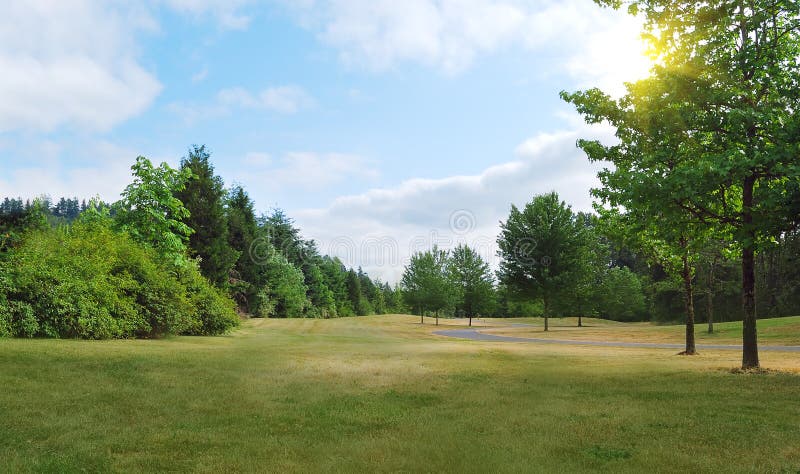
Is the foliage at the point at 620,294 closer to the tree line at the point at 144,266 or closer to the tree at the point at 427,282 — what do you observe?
the tree at the point at 427,282

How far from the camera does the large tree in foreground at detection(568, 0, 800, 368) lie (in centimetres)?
1271

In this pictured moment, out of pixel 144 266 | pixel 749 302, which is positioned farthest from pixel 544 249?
pixel 144 266

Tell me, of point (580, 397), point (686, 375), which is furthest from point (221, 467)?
point (686, 375)

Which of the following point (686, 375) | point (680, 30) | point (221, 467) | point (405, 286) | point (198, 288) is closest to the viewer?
point (221, 467)

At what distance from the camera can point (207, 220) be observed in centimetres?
4491

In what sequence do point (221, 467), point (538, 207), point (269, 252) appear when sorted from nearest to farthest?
point (221, 467) → point (538, 207) → point (269, 252)

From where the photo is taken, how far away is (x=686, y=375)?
14.1 m

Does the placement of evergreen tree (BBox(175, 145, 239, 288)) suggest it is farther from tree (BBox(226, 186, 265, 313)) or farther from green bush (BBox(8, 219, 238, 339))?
green bush (BBox(8, 219, 238, 339))

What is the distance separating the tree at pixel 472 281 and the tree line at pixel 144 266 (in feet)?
73.4

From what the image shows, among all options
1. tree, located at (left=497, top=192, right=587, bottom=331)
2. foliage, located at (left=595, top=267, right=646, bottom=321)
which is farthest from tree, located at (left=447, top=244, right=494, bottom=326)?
foliage, located at (left=595, top=267, right=646, bottom=321)

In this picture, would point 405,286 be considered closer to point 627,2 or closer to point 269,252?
point 269,252

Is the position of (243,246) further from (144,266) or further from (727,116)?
(727,116)

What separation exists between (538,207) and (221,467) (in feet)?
154

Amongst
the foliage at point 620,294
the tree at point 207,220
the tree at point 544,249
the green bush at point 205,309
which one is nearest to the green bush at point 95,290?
the green bush at point 205,309
